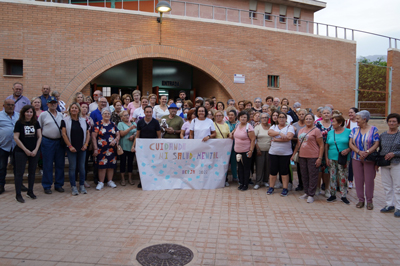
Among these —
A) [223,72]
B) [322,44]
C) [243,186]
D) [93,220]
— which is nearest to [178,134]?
[243,186]

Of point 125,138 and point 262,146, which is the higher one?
point 125,138

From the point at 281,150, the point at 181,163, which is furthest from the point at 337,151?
the point at 181,163

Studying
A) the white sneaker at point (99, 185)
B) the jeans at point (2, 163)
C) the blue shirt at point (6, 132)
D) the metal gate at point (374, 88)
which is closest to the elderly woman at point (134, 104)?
the white sneaker at point (99, 185)

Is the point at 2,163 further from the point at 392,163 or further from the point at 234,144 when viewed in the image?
the point at 392,163

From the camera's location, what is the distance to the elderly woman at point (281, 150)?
7.12 meters

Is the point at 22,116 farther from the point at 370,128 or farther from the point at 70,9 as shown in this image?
the point at 70,9

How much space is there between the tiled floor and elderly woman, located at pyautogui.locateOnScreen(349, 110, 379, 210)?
0.42 meters

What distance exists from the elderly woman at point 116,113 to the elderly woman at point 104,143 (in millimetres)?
614

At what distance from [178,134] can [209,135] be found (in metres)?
0.93

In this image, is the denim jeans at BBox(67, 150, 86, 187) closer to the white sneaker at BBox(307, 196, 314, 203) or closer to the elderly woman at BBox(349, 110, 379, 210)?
the white sneaker at BBox(307, 196, 314, 203)

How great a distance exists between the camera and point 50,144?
6.94 m

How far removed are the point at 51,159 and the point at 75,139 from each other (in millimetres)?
747

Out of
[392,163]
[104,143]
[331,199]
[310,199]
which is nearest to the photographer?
[392,163]

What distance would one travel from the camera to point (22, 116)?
251 inches
